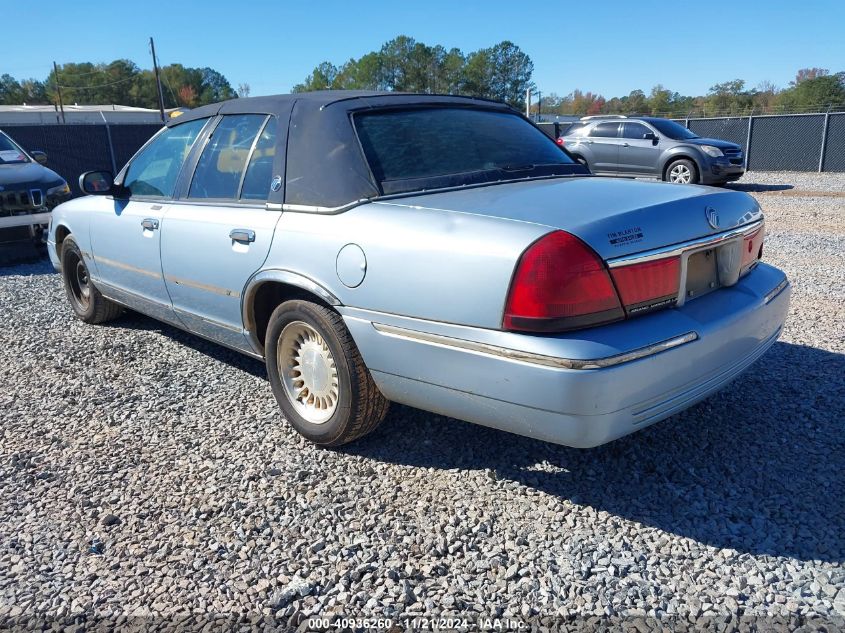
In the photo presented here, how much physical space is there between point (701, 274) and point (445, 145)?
4.36 feet

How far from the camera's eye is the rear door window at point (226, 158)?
3.65 m

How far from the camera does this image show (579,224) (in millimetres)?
2441

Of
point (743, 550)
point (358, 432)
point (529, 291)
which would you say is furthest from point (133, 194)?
point (743, 550)

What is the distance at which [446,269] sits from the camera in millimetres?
2557

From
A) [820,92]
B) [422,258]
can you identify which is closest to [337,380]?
[422,258]

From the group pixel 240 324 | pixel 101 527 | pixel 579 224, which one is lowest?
pixel 101 527

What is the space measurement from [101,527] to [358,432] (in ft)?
3.69

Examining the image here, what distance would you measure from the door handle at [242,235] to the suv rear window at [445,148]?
73cm

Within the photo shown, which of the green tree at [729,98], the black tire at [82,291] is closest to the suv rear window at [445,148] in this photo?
the black tire at [82,291]

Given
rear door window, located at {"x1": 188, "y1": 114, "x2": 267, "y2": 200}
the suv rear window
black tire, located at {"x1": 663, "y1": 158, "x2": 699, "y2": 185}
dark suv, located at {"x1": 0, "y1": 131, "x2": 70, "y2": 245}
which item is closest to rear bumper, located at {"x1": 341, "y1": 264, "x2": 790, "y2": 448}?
the suv rear window

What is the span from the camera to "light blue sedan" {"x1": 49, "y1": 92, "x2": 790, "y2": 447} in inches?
94.4

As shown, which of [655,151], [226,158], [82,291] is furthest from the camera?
[655,151]

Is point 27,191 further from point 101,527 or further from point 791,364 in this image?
point 791,364

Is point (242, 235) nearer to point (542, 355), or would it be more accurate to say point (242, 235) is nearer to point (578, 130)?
point (542, 355)
